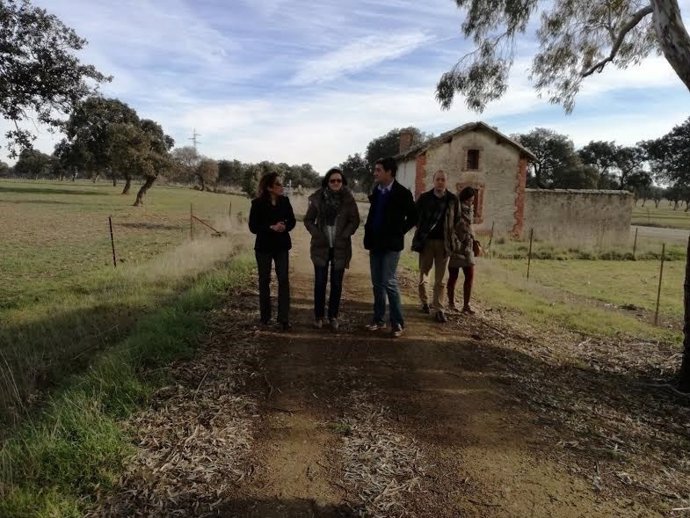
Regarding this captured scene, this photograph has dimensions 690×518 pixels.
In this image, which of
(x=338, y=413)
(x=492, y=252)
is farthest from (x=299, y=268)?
(x=492, y=252)

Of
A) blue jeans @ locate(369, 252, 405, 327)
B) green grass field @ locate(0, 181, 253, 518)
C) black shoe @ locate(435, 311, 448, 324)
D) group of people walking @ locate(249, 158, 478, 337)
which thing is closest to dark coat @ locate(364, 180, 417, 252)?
group of people walking @ locate(249, 158, 478, 337)

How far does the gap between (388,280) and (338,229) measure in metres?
0.83

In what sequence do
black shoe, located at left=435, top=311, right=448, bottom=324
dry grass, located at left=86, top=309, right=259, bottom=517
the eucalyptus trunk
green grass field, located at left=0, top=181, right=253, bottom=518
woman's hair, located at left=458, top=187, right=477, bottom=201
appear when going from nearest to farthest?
1. dry grass, located at left=86, top=309, right=259, bottom=517
2. green grass field, located at left=0, top=181, right=253, bottom=518
3. the eucalyptus trunk
4. black shoe, located at left=435, top=311, right=448, bottom=324
5. woman's hair, located at left=458, top=187, right=477, bottom=201

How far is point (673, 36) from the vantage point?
5254 millimetres

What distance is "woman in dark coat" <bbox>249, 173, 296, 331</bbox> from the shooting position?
5.89m

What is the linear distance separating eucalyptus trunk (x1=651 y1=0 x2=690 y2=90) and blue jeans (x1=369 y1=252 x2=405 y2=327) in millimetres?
3548

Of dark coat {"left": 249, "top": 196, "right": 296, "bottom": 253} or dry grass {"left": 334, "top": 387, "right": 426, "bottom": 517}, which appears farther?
dark coat {"left": 249, "top": 196, "right": 296, "bottom": 253}

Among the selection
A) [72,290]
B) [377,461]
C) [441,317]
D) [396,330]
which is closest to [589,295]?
[441,317]

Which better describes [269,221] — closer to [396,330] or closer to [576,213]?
[396,330]

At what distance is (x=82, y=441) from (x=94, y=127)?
29.8 ft

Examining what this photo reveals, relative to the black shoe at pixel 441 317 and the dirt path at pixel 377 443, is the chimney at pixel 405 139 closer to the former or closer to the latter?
the black shoe at pixel 441 317

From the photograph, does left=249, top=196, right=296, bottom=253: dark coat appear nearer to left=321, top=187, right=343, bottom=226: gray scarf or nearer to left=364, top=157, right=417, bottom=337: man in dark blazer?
left=321, top=187, right=343, bottom=226: gray scarf

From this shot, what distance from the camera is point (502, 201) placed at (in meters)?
26.2

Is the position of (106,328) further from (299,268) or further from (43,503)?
(43,503)
